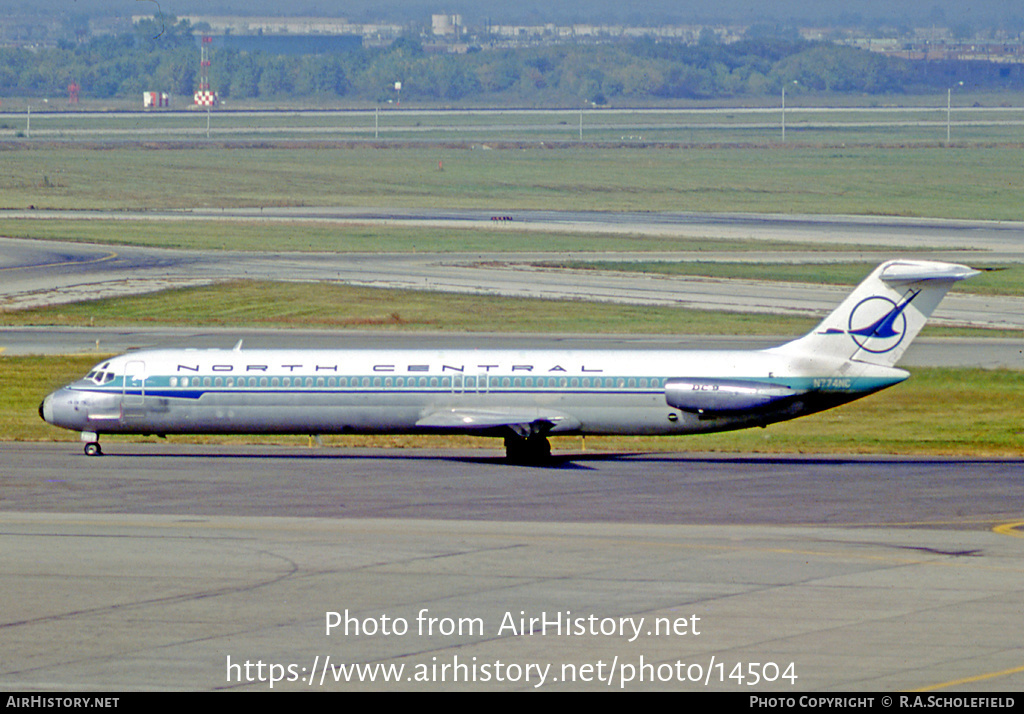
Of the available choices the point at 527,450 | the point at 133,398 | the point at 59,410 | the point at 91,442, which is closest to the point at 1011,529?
the point at 527,450

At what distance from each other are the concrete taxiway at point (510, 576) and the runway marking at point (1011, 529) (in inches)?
4.2

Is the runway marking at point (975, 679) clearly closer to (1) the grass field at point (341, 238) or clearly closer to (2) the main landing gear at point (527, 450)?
(2) the main landing gear at point (527, 450)

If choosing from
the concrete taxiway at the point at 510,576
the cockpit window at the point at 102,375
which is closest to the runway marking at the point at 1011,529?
the concrete taxiway at the point at 510,576

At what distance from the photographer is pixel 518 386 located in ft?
133

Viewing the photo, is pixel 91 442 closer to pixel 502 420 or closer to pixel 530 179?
pixel 502 420

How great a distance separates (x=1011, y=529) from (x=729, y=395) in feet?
35.3

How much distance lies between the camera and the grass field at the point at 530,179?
134750 mm

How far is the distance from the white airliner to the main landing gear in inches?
1.6

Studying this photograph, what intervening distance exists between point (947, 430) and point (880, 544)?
18921mm

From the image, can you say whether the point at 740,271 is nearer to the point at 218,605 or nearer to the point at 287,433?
the point at 287,433

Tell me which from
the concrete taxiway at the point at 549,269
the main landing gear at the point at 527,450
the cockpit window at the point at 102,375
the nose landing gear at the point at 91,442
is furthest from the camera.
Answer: the concrete taxiway at the point at 549,269

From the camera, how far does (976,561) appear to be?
2680cm

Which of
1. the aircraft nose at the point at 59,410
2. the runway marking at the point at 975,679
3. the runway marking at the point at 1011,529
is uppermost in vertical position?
the runway marking at the point at 975,679
